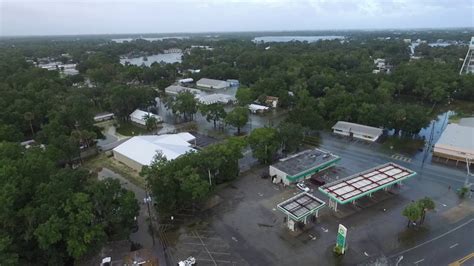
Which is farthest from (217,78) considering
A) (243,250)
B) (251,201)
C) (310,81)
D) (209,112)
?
(243,250)

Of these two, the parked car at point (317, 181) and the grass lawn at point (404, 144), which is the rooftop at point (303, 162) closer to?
the parked car at point (317, 181)

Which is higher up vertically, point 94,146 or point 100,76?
point 100,76

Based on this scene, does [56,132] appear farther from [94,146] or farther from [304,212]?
[304,212]

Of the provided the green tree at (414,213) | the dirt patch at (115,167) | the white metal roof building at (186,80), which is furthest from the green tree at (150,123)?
the white metal roof building at (186,80)

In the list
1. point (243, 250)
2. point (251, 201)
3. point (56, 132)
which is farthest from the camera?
point (56, 132)

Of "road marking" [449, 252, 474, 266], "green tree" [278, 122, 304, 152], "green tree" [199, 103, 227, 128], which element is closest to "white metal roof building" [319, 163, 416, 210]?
"road marking" [449, 252, 474, 266]

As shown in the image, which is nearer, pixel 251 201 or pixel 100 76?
pixel 251 201
